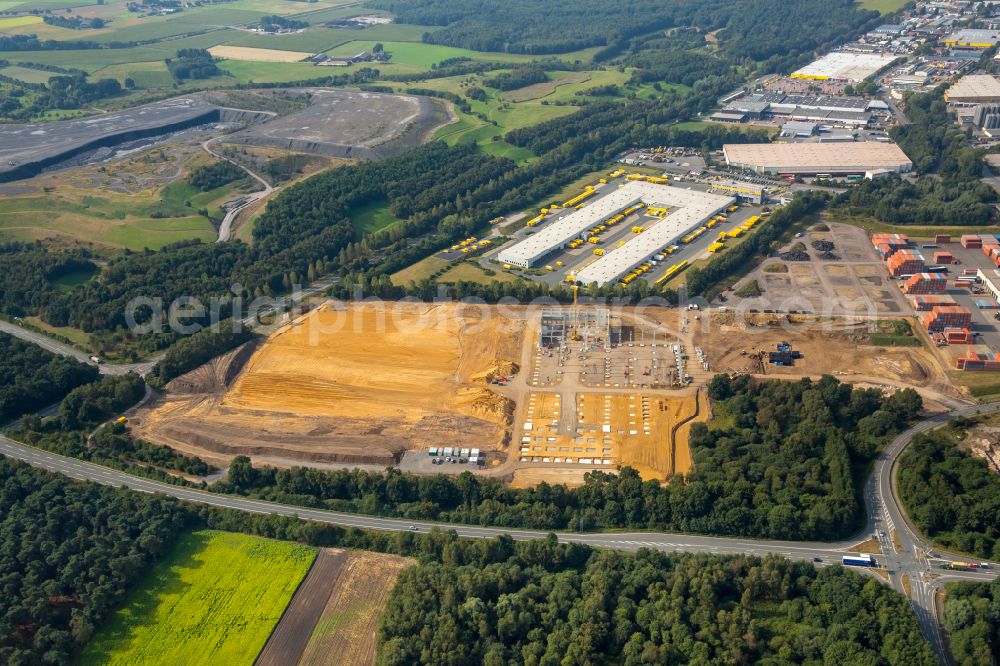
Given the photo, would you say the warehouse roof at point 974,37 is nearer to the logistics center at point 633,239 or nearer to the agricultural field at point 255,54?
the logistics center at point 633,239

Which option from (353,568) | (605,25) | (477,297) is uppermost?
(605,25)

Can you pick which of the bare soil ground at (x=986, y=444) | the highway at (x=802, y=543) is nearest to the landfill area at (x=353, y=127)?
the highway at (x=802, y=543)

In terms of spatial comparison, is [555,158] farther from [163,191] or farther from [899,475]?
[899,475]

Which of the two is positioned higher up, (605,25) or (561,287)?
(605,25)

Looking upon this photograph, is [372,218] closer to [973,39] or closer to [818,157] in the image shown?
[818,157]

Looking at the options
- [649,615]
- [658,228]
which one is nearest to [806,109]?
[658,228]

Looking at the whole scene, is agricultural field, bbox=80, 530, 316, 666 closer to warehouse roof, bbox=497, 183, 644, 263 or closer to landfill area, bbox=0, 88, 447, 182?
warehouse roof, bbox=497, 183, 644, 263

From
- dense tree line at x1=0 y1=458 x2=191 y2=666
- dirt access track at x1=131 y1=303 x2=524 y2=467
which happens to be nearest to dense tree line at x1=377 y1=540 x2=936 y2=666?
dirt access track at x1=131 y1=303 x2=524 y2=467

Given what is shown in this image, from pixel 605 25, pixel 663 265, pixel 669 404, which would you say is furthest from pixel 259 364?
pixel 605 25
